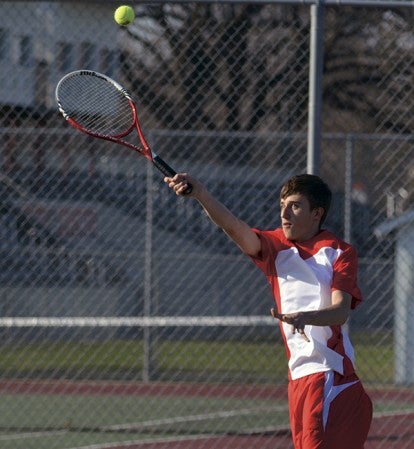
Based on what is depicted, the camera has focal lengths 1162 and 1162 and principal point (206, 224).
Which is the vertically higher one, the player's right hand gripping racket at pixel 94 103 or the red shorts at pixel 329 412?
the player's right hand gripping racket at pixel 94 103

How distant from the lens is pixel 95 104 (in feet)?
17.4

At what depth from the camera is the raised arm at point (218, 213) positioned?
13.1ft

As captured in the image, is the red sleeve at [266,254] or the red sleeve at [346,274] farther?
the red sleeve at [266,254]

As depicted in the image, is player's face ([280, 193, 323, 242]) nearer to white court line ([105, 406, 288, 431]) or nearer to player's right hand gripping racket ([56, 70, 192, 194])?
player's right hand gripping racket ([56, 70, 192, 194])

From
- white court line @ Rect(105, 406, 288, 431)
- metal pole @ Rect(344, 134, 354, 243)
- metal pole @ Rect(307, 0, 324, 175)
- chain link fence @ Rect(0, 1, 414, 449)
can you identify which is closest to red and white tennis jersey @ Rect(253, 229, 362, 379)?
metal pole @ Rect(307, 0, 324, 175)

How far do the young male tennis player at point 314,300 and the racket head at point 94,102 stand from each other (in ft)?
3.35

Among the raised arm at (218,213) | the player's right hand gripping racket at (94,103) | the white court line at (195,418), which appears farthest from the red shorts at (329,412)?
the white court line at (195,418)

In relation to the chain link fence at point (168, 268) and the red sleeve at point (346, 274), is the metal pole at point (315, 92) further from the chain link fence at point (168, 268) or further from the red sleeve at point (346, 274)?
the chain link fence at point (168, 268)

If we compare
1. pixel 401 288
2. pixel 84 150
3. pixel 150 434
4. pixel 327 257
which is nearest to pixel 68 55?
pixel 84 150

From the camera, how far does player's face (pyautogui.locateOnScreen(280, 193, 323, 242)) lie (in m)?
4.30

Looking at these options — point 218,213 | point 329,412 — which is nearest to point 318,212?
point 218,213

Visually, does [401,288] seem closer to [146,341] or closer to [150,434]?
[146,341]

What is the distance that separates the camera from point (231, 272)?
11922mm

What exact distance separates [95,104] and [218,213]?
1390mm
